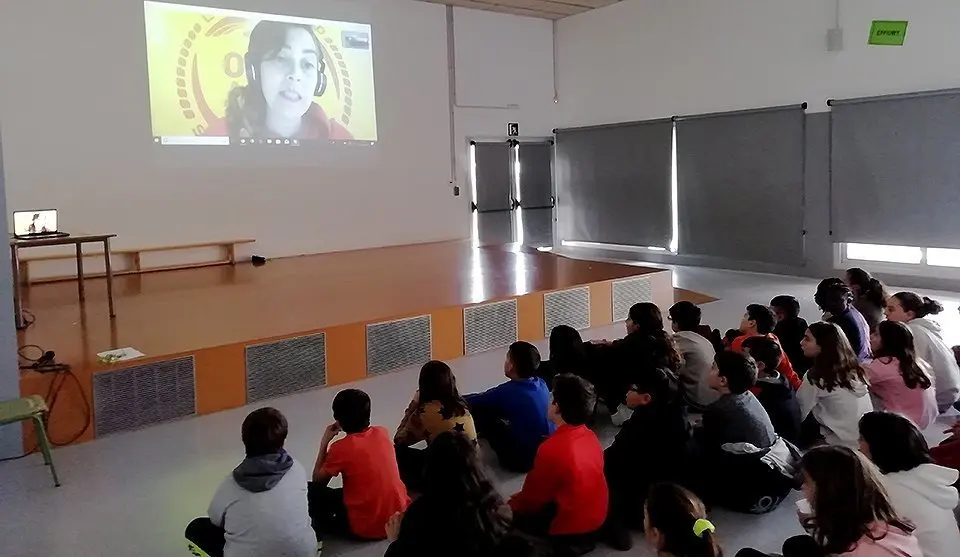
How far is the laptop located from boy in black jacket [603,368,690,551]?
13.7ft

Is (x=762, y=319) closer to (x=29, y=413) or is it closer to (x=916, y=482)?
(x=916, y=482)

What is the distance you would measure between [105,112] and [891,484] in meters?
7.43

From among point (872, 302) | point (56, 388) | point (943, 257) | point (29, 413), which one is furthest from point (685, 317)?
point (943, 257)

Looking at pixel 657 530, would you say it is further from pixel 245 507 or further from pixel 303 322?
pixel 303 322

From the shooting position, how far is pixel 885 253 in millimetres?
7676

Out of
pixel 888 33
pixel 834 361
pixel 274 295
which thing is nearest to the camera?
pixel 834 361

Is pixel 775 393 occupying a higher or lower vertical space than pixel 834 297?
lower

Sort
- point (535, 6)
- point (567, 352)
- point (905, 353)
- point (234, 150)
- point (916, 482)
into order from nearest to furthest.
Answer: point (916, 482) → point (905, 353) → point (567, 352) → point (234, 150) → point (535, 6)

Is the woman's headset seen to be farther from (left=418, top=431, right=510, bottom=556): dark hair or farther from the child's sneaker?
(left=418, top=431, right=510, bottom=556): dark hair

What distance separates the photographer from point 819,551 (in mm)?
1807

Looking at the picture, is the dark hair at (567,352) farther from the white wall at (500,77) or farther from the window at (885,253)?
the white wall at (500,77)

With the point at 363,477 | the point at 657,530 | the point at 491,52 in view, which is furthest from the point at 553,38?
the point at 657,530

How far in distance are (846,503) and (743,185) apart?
→ 7.35 metres

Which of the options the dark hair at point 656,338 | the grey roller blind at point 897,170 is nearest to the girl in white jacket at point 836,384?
the dark hair at point 656,338
